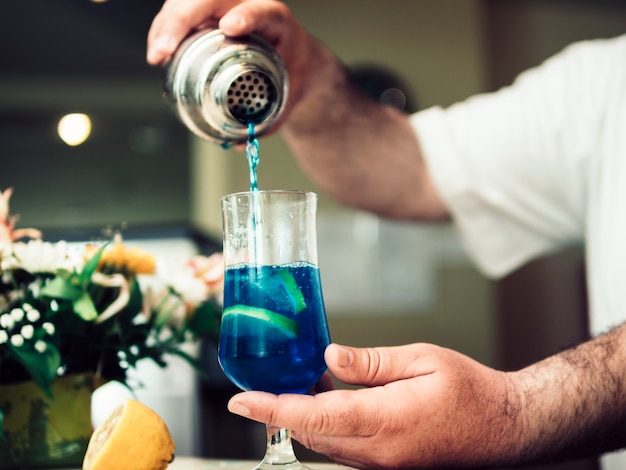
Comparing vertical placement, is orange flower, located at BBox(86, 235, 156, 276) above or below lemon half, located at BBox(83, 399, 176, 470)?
above

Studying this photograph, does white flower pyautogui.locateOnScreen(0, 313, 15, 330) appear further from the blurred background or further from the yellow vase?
the blurred background

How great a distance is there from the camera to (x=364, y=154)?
1811 mm

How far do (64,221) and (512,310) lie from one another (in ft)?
12.4

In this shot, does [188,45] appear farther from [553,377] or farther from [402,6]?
[402,6]

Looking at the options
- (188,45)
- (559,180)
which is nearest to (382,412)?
(188,45)

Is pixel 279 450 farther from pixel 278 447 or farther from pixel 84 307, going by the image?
pixel 84 307

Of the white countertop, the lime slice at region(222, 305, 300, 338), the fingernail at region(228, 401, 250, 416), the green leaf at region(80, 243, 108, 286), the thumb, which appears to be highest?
the green leaf at region(80, 243, 108, 286)

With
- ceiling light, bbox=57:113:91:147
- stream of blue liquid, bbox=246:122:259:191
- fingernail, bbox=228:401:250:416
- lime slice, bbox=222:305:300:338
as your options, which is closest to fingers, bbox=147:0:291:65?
stream of blue liquid, bbox=246:122:259:191

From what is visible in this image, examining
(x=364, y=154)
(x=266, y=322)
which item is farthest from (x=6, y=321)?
(x=364, y=154)

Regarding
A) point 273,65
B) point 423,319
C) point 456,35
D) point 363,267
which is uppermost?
point 456,35

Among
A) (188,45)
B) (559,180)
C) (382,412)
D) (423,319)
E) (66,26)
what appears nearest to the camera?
(382,412)

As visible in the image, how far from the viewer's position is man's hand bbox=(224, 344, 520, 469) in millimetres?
801

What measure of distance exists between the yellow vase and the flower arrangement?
0.02 metres

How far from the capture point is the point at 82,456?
3.48ft
